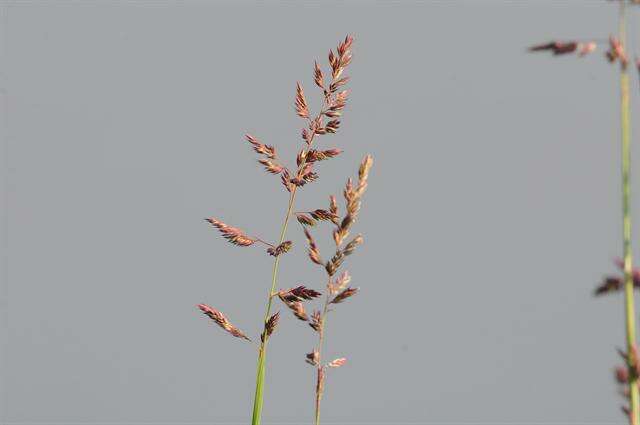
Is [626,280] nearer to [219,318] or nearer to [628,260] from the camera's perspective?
[628,260]

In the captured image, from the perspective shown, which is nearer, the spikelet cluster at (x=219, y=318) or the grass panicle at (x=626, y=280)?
the grass panicle at (x=626, y=280)

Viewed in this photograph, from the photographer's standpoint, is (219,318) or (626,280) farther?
(219,318)

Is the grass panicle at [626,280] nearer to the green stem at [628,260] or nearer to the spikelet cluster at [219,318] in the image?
the green stem at [628,260]

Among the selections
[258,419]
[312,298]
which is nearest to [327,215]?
[312,298]

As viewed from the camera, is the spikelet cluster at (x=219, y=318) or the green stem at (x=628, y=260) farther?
the spikelet cluster at (x=219, y=318)

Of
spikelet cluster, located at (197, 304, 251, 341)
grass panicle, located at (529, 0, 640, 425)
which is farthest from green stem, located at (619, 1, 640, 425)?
spikelet cluster, located at (197, 304, 251, 341)

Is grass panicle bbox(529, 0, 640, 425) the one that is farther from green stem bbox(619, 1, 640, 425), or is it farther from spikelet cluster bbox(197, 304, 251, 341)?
spikelet cluster bbox(197, 304, 251, 341)

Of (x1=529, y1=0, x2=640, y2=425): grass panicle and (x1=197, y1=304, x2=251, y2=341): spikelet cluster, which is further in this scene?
(x1=197, y1=304, x2=251, y2=341): spikelet cluster

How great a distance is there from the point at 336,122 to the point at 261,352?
95 cm

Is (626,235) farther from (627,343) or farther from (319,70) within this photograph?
(319,70)

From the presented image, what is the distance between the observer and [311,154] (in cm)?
279

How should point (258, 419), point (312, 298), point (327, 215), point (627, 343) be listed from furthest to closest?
point (327, 215) < point (312, 298) < point (258, 419) < point (627, 343)

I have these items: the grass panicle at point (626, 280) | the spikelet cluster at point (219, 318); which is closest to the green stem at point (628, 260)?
the grass panicle at point (626, 280)

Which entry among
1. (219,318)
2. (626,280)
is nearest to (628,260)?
(626,280)
